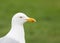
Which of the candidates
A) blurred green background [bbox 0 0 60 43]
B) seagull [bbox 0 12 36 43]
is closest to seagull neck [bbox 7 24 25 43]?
seagull [bbox 0 12 36 43]

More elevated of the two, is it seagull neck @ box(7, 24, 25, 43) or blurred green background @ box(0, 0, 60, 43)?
blurred green background @ box(0, 0, 60, 43)

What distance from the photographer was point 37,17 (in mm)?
15266

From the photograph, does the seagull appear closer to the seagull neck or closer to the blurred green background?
the seagull neck

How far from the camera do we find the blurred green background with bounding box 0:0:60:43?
1299 centimetres

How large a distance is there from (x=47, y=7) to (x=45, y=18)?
6.41ft

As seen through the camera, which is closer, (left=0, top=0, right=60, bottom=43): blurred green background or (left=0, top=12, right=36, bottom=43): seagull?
(left=0, top=12, right=36, bottom=43): seagull

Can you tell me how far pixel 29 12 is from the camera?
636 inches

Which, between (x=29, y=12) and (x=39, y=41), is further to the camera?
(x=29, y=12)

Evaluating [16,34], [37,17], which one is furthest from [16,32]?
[37,17]

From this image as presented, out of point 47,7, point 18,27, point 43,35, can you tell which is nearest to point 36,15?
point 47,7

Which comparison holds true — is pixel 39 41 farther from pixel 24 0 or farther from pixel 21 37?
pixel 24 0

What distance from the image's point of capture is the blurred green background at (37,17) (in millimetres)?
12992

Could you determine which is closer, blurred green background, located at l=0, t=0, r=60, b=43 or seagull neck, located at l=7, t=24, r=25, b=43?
seagull neck, located at l=7, t=24, r=25, b=43

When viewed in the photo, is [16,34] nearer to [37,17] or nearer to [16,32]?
[16,32]
